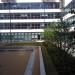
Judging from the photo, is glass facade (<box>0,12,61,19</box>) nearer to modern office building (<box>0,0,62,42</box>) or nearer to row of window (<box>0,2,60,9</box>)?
modern office building (<box>0,0,62,42</box>)

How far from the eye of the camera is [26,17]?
2849 inches

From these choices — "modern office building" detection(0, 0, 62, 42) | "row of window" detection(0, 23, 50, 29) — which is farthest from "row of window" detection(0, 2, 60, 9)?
"row of window" detection(0, 23, 50, 29)

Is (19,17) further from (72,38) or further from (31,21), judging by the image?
(72,38)

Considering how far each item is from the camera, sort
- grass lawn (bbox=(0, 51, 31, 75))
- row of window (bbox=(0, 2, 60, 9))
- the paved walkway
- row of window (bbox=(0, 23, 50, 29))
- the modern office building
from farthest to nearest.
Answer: row of window (bbox=(0, 2, 60, 9)) < the modern office building < row of window (bbox=(0, 23, 50, 29)) < grass lawn (bbox=(0, 51, 31, 75)) < the paved walkway

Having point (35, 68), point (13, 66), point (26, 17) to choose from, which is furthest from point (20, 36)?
point (35, 68)

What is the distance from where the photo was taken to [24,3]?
73438mm

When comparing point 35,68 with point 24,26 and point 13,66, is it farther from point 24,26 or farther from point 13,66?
point 24,26

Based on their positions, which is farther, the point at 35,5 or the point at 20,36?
the point at 20,36

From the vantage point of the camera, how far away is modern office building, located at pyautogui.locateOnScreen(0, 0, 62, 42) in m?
72.4

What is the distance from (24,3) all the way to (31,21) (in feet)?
17.9

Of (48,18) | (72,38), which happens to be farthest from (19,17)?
(72,38)

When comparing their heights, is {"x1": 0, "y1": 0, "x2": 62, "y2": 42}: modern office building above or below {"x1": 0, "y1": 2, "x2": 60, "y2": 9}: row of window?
below

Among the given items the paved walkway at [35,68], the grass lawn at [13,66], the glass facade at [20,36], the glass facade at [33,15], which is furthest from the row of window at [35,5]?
the paved walkway at [35,68]

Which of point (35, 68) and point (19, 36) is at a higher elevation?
point (19, 36)
